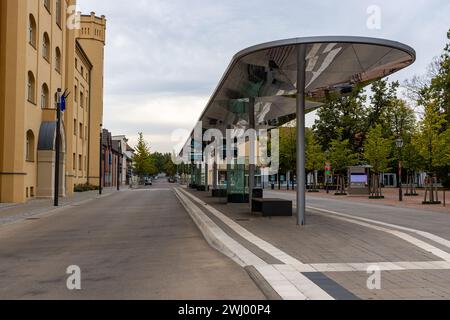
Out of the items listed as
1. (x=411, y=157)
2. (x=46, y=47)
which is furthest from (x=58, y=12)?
(x=411, y=157)

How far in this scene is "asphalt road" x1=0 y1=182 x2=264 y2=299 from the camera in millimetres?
6363

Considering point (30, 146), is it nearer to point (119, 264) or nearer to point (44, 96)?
point (44, 96)

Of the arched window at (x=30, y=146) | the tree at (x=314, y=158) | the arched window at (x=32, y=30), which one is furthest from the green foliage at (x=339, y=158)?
the arched window at (x=32, y=30)

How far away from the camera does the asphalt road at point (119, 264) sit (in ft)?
20.9

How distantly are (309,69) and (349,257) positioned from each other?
21.8 ft

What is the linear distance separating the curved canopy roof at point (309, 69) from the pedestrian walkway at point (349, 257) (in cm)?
442

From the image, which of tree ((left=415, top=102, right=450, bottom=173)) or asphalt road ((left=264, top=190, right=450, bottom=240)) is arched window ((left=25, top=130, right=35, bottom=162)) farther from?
tree ((left=415, top=102, right=450, bottom=173))

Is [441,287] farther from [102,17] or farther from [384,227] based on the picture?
[102,17]

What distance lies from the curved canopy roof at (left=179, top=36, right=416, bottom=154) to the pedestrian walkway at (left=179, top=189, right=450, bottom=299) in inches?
174

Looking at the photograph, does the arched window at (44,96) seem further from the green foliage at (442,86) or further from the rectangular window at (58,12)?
the green foliage at (442,86)

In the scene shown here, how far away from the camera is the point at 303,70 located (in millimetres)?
13633
